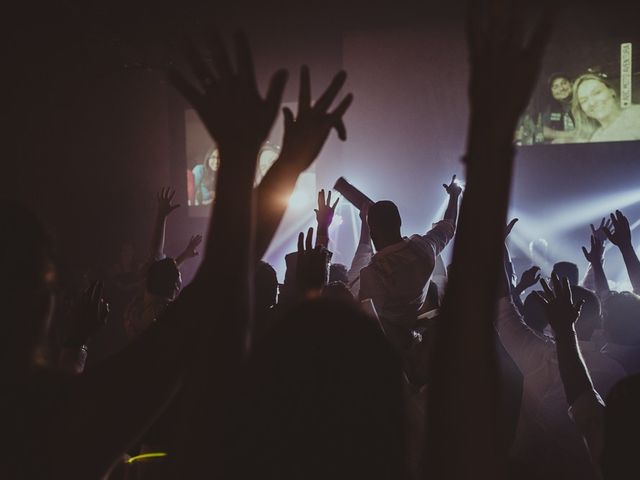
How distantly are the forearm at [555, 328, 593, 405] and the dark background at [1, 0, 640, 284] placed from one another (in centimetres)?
640

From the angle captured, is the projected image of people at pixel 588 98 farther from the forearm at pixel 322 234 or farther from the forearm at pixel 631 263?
the forearm at pixel 322 234

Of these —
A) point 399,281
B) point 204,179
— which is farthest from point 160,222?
point 204,179

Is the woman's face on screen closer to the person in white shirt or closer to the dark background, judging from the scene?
the dark background

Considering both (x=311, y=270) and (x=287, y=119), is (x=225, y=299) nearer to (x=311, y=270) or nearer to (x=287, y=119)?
(x=287, y=119)

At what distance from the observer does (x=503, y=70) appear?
0.65m

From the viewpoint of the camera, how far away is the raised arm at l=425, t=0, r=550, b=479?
1.99 feet

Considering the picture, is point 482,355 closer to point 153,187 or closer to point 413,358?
point 413,358

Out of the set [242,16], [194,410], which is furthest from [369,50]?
[194,410]

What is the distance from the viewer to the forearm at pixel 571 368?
156 cm

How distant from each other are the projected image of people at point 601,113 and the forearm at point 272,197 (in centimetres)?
739

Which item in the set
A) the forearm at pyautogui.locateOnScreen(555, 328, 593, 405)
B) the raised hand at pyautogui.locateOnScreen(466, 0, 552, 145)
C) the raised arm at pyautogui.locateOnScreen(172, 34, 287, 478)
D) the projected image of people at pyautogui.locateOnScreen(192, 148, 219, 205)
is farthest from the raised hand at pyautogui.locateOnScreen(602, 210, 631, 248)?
the projected image of people at pyautogui.locateOnScreen(192, 148, 219, 205)

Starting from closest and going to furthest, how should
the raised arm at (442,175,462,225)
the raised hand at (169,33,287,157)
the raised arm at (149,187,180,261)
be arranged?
1. the raised hand at (169,33,287,157)
2. the raised arm at (442,175,462,225)
3. the raised arm at (149,187,180,261)

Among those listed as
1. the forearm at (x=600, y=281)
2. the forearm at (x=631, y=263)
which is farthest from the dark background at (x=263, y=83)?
the forearm at (x=631, y=263)

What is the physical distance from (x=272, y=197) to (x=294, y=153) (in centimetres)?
10
